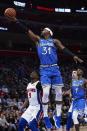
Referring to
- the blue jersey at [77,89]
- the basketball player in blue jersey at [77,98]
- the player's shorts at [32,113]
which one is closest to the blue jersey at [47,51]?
the player's shorts at [32,113]

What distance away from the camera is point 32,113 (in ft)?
37.1

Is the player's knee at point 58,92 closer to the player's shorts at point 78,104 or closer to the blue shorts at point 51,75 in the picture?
the blue shorts at point 51,75

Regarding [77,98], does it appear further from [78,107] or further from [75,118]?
[75,118]

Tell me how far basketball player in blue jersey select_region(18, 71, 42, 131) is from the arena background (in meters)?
13.2

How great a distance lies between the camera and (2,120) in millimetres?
15711

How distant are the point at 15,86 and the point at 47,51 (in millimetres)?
15434

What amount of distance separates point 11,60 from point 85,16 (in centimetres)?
889

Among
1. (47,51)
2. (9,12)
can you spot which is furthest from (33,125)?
(9,12)

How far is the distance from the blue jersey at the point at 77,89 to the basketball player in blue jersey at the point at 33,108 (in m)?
2.69

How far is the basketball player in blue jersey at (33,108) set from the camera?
1116 centimetres

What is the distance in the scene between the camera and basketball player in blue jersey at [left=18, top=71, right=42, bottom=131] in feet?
36.6

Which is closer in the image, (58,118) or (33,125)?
(58,118)

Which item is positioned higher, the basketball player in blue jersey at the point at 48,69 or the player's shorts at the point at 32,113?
the basketball player in blue jersey at the point at 48,69

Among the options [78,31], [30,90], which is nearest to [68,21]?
[78,31]
